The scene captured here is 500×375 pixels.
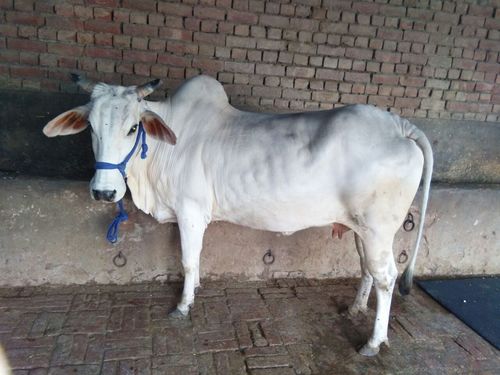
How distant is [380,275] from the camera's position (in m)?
3.04

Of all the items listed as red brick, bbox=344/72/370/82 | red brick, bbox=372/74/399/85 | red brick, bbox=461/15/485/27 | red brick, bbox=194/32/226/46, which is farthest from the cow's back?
red brick, bbox=461/15/485/27

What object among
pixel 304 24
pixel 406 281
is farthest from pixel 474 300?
pixel 304 24

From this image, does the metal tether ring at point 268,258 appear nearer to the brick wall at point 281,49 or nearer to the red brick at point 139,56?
the brick wall at point 281,49

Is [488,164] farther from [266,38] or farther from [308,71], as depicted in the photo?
[266,38]

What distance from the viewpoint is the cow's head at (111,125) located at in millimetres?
2699

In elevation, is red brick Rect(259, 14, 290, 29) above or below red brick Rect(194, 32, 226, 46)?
above

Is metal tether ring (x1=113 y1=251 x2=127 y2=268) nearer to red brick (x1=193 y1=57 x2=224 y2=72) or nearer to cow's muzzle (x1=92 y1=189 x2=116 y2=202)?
cow's muzzle (x1=92 y1=189 x2=116 y2=202)

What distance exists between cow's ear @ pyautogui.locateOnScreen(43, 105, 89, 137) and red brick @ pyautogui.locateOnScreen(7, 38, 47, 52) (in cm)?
140

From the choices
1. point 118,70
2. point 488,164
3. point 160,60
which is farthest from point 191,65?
point 488,164

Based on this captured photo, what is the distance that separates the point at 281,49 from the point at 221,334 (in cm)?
283

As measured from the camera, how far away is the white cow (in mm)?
2799

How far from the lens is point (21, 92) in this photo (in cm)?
391

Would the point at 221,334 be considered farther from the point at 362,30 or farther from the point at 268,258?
the point at 362,30

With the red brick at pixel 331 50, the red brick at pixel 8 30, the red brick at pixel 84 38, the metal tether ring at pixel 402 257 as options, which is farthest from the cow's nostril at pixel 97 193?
the metal tether ring at pixel 402 257
